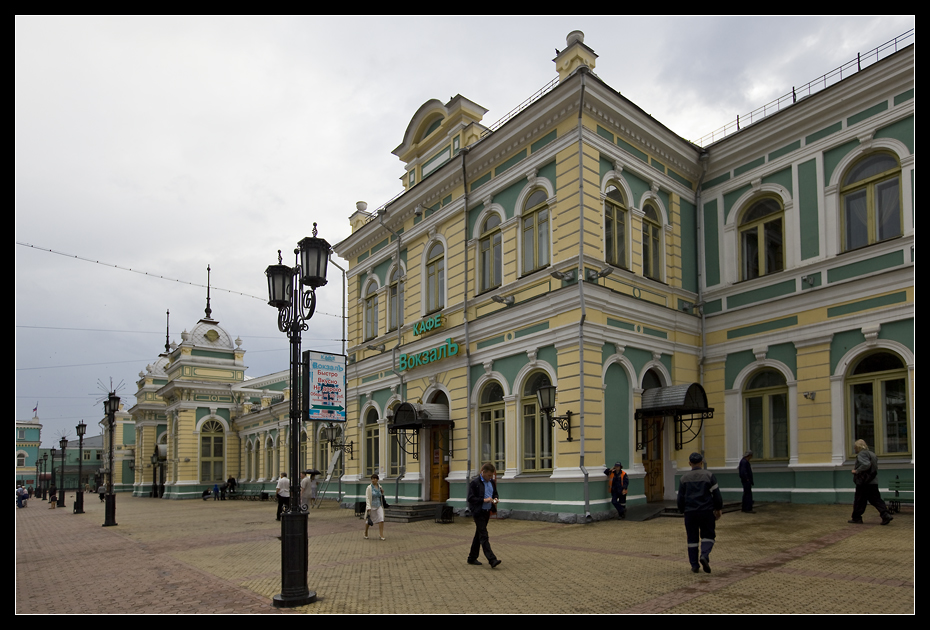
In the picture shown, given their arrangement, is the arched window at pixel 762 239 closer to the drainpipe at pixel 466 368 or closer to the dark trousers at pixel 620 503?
the dark trousers at pixel 620 503

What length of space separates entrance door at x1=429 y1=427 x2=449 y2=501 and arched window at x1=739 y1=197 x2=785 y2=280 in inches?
397

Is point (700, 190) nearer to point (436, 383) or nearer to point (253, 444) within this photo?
point (436, 383)

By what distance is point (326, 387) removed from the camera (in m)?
12.6

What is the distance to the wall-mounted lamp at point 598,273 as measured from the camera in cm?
1742

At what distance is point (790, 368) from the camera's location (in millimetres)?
18266

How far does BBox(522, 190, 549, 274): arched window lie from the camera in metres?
19.1

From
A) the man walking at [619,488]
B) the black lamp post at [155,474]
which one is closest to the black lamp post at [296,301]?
the man walking at [619,488]

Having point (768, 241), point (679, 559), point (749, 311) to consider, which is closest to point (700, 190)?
point (768, 241)

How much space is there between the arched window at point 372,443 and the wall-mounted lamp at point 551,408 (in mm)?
9595

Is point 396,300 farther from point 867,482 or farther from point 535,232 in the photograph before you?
point 867,482

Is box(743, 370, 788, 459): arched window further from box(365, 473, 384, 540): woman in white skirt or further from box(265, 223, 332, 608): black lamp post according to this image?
box(265, 223, 332, 608): black lamp post

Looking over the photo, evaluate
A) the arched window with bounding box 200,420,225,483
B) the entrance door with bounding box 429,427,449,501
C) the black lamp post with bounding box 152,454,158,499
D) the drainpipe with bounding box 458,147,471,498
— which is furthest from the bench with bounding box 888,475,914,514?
the black lamp post with bounding box 152,454,158,499

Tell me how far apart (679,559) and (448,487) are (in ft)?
39.4

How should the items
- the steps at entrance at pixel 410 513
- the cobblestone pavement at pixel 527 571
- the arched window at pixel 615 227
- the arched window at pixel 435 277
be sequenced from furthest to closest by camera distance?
the arched window at pixel 435 277 < the steps at entrance at pixel 410 513 < the arched window at pixel 615 227 < the cobblestone pavement at pixel 527 571
